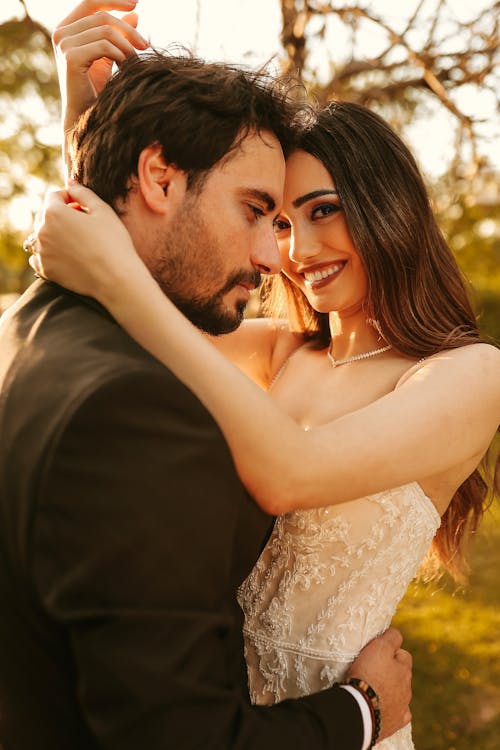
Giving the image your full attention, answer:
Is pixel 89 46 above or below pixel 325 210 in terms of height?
above

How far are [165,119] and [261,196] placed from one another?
319 mm

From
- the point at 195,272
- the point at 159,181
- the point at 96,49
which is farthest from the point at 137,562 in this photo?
the point at 96,49

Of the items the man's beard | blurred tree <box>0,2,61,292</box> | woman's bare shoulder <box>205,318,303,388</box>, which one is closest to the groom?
the man's beard

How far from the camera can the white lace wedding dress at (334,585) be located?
2406 millimetres

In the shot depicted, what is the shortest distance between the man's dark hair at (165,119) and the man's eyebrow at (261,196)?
0.37ft

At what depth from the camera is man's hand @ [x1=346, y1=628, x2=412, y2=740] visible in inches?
79.2

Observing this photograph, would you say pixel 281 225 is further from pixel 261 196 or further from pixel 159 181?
pixel 159 181

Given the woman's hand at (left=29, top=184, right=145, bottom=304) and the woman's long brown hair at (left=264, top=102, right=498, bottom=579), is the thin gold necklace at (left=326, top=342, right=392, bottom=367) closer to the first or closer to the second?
the woman's long brown hair at (left=264, top=102, right=498, bottom=579)

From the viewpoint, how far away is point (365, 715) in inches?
71.3

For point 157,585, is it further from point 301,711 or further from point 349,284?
point 349,284

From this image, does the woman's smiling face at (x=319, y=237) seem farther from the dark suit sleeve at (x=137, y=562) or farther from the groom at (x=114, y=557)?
the dark suit sleeve at (x=137, y=562)

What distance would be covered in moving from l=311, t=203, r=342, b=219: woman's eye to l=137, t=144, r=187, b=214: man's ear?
85cm

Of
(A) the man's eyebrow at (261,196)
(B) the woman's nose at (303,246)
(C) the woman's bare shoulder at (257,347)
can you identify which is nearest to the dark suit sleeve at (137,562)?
(A) the man's eyebrow at (261,196)

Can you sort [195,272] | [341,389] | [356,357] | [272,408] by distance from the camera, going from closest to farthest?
1. [272,408]
2. [195,272]
3. [341,389]
4. [356,357]
